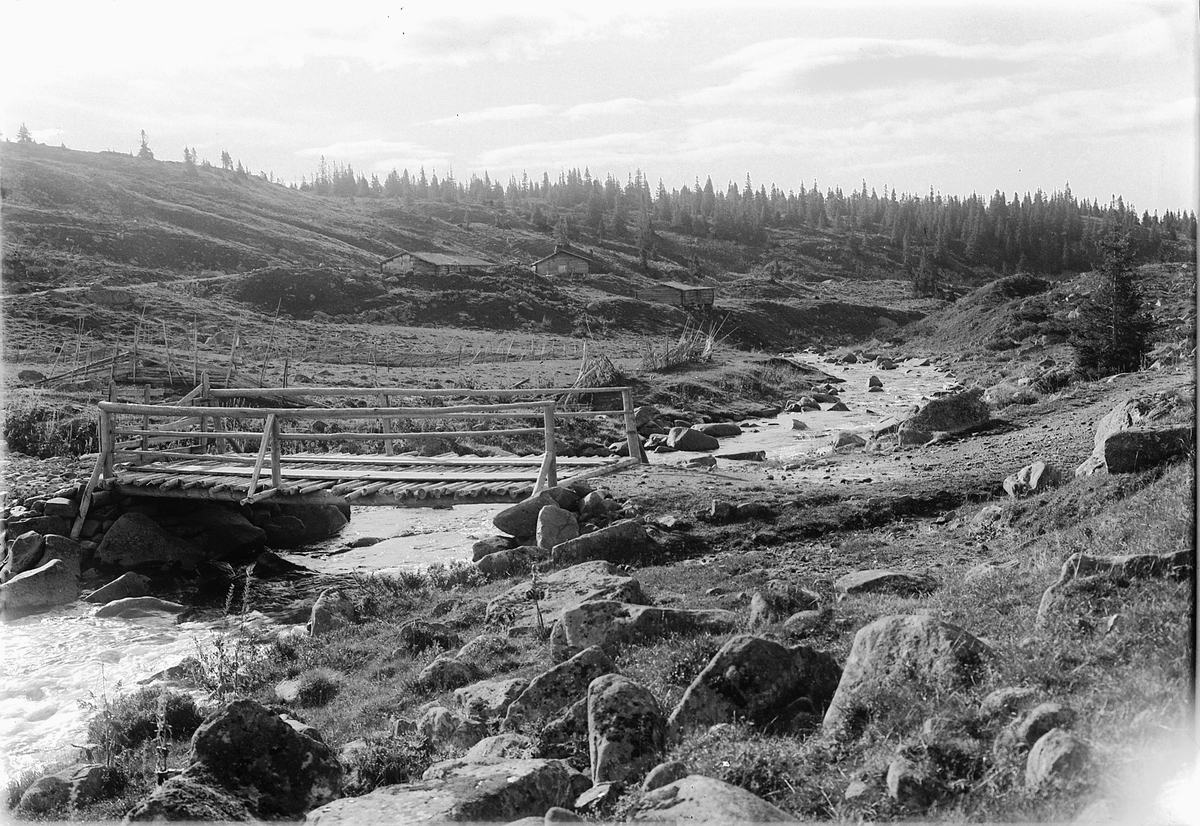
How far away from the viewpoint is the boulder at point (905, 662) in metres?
5.02

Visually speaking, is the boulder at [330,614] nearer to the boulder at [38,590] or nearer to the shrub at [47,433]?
the boulder at [38,590]

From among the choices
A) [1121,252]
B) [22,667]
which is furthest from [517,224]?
[22,667]

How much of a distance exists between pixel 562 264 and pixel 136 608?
85044 mm

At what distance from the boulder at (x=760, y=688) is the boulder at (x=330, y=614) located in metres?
5.77

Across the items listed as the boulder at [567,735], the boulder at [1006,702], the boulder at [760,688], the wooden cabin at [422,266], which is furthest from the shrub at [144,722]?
the wooden cabin at [422,266]

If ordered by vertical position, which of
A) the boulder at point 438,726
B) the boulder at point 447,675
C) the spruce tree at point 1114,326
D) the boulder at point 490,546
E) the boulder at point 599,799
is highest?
the spruce tree at point 1114,326

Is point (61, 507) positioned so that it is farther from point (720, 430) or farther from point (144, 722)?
point (720, 430)

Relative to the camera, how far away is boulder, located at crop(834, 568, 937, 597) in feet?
26.2

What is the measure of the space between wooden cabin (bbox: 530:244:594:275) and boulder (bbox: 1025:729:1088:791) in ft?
298

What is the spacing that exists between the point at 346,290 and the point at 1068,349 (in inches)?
1971

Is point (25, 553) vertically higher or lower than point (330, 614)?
lower

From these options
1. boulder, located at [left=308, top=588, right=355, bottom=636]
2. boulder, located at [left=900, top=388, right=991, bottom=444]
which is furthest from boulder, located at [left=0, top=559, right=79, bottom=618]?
boulder, located at [left=900, top=388, right=991, bottom=444]

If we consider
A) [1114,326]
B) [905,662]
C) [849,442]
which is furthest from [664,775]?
[1114,326]

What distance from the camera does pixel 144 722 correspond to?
8047 mm
